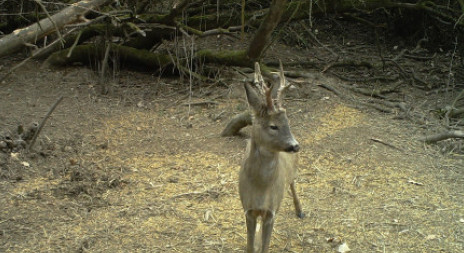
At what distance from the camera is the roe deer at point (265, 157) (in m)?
3.87

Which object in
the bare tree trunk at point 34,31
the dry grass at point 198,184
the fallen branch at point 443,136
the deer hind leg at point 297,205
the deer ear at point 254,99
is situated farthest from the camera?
the fallen branch at point 443,136

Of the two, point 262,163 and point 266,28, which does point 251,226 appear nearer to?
point 262,163

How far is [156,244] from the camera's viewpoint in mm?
4645

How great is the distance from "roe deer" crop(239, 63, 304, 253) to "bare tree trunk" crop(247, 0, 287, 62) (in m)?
3.49

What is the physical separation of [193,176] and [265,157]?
2111 mm

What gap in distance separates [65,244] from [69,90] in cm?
421

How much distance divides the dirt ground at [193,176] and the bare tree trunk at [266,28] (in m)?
0.63

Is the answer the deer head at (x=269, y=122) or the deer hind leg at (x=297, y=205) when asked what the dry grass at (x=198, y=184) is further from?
→ the deer head at (x=269, y=122)

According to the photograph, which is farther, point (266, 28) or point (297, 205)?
point (266, 28)

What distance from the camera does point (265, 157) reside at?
400 cm

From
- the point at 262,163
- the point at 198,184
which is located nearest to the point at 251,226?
the point at 262,163

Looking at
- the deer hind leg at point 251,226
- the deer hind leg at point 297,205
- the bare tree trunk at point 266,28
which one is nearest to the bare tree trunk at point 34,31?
the deer hind leg at point 251,226

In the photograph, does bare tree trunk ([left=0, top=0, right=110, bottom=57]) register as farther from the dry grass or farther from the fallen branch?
the fallen branch

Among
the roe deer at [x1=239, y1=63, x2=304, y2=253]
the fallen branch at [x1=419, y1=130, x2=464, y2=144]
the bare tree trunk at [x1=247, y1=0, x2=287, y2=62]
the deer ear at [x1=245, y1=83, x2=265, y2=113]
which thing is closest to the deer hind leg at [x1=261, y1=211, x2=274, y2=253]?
the roe deer at [x1=239, y1=63, x2=304, y2=253]
